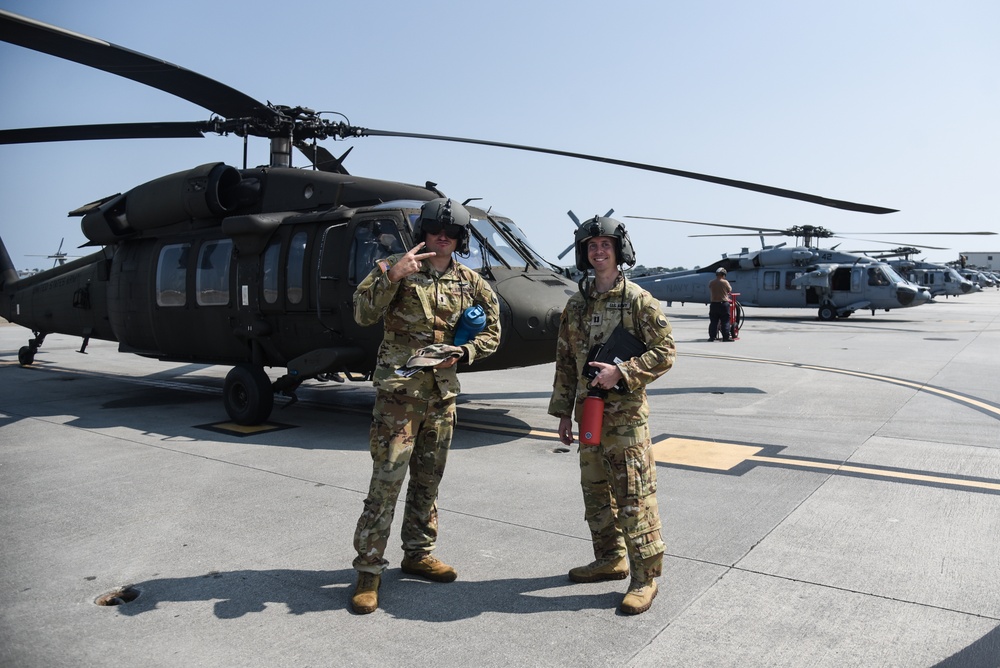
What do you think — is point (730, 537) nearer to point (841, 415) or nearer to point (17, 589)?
point (17, 589)

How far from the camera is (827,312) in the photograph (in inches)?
1032

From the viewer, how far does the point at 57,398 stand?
32.3 feet

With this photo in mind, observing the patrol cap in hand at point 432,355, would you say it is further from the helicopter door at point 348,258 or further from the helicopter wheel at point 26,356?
the helicopter wheel at point 26,356

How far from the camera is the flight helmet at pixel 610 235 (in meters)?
3.76

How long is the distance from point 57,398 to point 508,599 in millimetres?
8609

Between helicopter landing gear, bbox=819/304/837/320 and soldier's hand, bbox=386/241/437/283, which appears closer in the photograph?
soldier's hand, bbox=386/241/437/283

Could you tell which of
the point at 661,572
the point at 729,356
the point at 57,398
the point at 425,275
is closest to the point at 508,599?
the point at 661,572

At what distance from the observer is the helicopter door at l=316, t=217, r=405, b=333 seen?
7.25 m

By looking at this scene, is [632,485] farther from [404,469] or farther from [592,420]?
[404,469]

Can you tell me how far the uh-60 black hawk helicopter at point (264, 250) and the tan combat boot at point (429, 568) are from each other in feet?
10.5

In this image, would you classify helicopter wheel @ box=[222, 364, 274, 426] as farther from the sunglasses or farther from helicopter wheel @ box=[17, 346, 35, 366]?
helicopter wheel @ box=[17, 346, 35, 366]

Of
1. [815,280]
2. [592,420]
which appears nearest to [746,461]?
[592,420]

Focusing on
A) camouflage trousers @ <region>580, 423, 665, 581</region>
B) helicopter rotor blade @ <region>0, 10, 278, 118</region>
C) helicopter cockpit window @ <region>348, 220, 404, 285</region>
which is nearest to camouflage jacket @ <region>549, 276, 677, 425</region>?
camouflage trousers @ <region>580, 423, 665, 581</region>

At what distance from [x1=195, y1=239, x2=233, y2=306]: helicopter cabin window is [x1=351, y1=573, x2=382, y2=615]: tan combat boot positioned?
5.59 m
